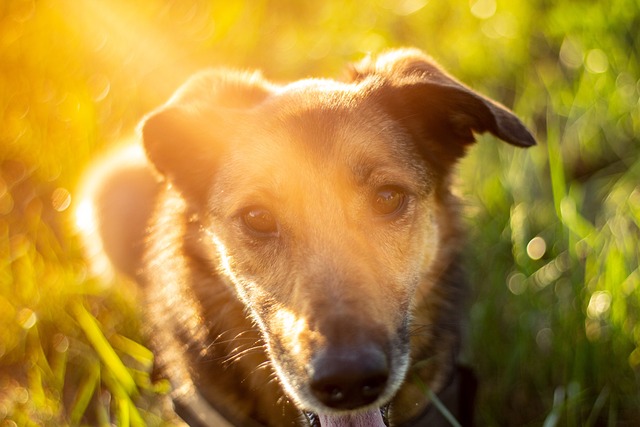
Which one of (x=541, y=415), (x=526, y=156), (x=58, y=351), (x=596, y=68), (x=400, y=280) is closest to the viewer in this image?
(x=400, y=280)

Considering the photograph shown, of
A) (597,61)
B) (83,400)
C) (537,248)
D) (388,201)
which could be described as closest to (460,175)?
(537,248)

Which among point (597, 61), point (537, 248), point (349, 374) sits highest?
point (349, 374)

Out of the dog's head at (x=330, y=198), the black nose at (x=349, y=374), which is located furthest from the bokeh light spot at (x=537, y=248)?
the black nose at (x=349, y=374)

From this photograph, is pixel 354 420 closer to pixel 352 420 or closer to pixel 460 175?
pixel 352 420

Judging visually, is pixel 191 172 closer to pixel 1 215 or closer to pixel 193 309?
pixel 193 309

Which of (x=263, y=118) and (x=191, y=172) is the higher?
(x=263, y=118)

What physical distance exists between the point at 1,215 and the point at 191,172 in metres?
2.06

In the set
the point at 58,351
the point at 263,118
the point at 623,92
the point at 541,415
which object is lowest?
the point at 541,415

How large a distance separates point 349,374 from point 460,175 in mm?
2809

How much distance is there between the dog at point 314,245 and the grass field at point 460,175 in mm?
423

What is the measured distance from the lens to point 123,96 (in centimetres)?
547

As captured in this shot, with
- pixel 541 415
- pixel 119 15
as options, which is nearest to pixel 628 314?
pixel 541 415

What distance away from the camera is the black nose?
227 cm

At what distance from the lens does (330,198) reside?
2.78m
